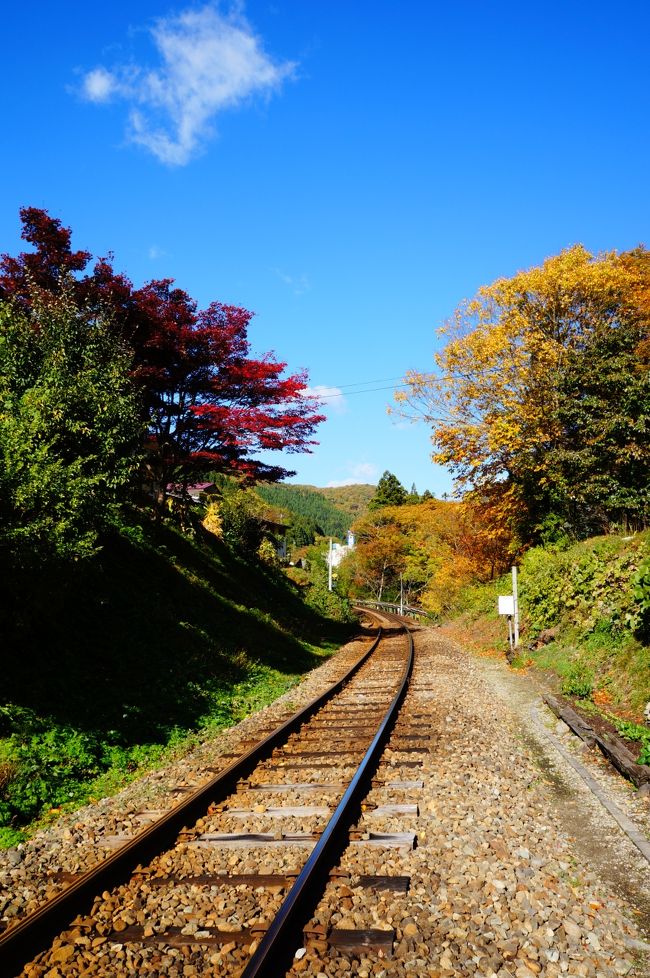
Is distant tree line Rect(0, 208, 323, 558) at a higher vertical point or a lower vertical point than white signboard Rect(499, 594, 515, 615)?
higher

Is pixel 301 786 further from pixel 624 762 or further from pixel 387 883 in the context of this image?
pixel 624 762

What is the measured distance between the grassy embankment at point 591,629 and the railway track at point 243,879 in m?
3.17

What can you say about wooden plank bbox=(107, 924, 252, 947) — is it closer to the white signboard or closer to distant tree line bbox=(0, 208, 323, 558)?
distant tree line bbox=(0, 208, 323, 558)

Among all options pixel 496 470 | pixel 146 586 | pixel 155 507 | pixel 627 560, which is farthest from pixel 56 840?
pixel 496 470

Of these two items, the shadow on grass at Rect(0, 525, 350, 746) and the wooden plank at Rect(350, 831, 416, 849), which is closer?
the wooden plank at Rect(350, 831, 416, 849)

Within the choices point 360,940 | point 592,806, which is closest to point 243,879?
point 360,940

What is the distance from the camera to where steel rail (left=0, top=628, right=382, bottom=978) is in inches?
133

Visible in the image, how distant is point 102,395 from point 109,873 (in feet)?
22.1

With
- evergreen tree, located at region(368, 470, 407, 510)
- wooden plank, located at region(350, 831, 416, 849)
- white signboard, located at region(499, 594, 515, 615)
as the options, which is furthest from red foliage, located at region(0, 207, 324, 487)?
evergreen tree, located at region(368, 470, 407, 510)

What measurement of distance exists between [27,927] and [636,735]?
20.9ft

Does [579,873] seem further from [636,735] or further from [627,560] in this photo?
[627,560]

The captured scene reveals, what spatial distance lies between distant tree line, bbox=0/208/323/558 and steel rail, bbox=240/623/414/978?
426cm

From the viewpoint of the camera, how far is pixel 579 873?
4309 mm

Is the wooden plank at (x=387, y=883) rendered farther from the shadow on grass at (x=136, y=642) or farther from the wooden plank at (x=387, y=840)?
the shadow on grass at (x=136, y=642)
